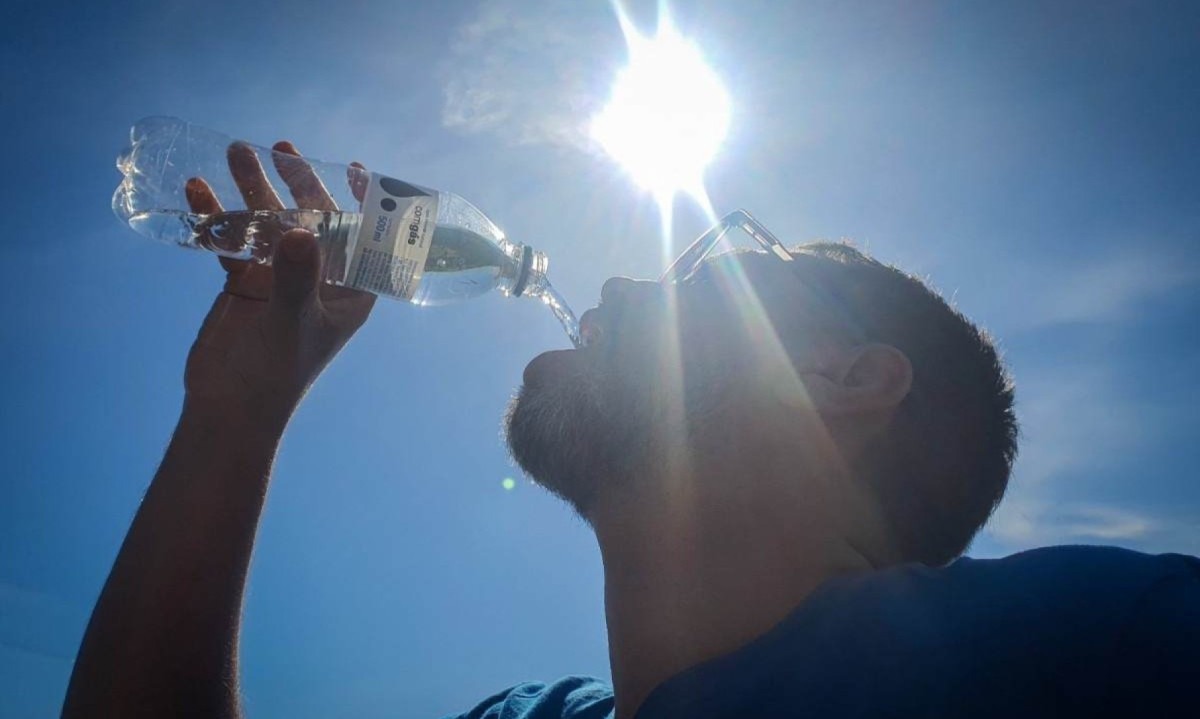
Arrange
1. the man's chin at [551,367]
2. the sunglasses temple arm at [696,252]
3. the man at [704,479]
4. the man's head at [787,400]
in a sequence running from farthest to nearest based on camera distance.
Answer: the sunglasses temple arm at [696,252] < the man's chin at [551,367] < the man's head at [787,400] < the man at [704,479]

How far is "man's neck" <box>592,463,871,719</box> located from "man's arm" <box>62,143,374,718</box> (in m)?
0.99

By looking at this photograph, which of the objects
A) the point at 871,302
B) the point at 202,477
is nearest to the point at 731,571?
the point at 871,302

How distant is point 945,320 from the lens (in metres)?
2.18

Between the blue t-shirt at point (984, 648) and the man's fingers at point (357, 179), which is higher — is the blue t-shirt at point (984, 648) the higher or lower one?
the lower one

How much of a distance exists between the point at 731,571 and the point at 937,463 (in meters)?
0.72

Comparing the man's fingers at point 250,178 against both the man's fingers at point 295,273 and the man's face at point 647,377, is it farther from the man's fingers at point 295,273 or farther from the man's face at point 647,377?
the man's face at point 647,377

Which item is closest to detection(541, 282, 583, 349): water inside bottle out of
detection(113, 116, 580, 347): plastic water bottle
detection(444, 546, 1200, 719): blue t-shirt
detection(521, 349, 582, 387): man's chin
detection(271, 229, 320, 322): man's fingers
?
detection(113, 116, 580, 347): plastic water bottle

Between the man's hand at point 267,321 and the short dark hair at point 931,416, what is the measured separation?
4.79ft

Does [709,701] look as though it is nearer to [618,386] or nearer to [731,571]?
[731,571]

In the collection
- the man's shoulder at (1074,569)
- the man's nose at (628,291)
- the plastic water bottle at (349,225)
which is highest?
the plastic water bottle at (349,225)

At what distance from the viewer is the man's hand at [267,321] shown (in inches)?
76.3

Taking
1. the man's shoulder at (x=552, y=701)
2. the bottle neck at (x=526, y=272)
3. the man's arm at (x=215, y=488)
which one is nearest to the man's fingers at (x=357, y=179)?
the man's arm at (x=215, y=488)

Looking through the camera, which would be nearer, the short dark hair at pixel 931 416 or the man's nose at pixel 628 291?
the short dark hair at pixel 931 416

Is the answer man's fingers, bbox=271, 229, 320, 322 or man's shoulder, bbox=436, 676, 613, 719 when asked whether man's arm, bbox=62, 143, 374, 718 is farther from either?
man's shoulder, bbox=436, 676, 613, 719
